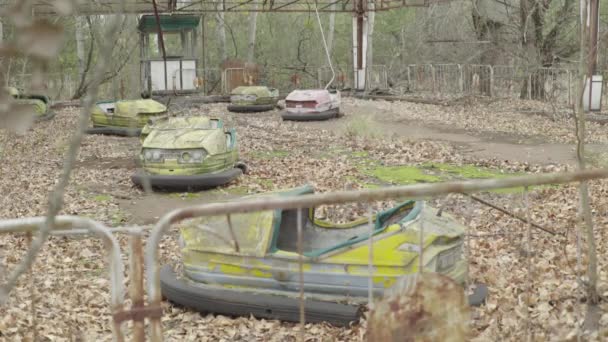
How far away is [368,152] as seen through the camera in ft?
37.4

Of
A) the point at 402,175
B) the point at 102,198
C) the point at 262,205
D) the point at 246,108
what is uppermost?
the point at 262,205

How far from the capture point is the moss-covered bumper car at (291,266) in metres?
4.12

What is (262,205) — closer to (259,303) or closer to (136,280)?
(136,280)

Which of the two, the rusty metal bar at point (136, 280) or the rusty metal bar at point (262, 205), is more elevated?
the rusty metal bar at point (262, 205)

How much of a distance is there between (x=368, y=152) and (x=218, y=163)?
329cm

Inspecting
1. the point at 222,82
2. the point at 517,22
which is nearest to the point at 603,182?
the point at 517,22

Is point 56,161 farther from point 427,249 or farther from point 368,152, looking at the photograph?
point 427,249

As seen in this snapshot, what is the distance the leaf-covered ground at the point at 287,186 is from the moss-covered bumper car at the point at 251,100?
3052 mm

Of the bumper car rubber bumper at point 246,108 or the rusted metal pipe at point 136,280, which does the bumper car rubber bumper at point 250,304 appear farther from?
the bumper car rubber bumper at point 246,108

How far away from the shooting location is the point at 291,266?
14.1ft

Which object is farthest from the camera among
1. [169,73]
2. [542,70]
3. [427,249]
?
[169,73]

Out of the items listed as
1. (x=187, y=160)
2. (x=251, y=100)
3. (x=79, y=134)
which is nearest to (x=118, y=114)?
(x=251, y=100)

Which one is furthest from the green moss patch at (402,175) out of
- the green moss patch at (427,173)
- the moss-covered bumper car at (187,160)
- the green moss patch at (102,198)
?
the green moss patch at (102,198)

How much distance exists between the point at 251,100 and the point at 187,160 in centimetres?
1019
